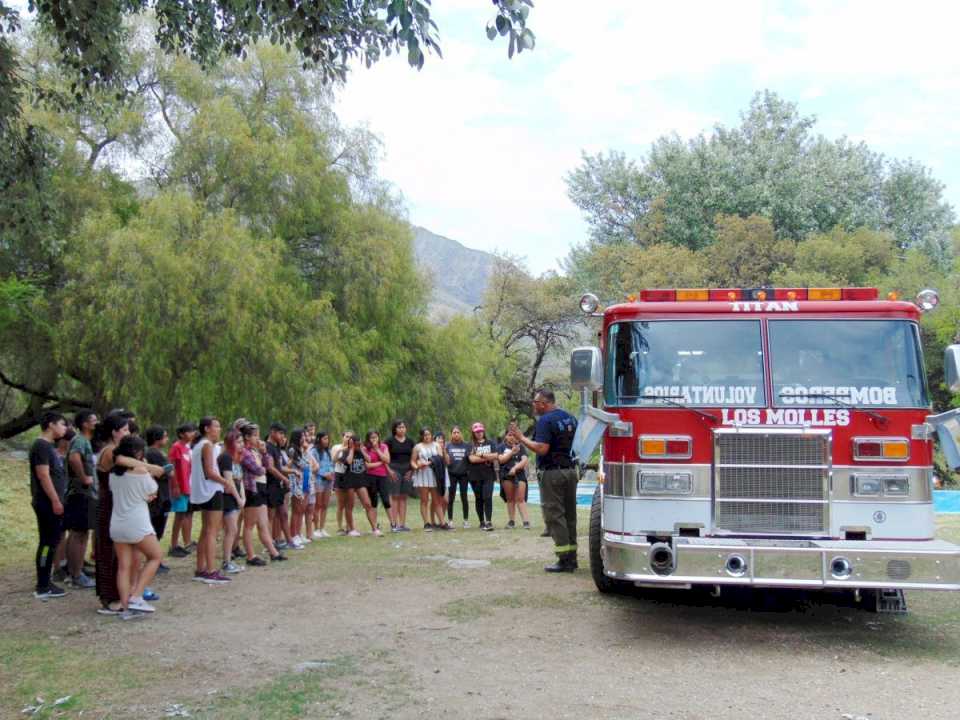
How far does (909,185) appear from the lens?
1775 inches

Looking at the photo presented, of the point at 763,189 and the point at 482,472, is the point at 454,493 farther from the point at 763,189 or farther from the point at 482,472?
the point at 763,189

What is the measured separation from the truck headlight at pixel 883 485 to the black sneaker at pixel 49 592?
7404mm

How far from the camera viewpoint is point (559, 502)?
11.1m

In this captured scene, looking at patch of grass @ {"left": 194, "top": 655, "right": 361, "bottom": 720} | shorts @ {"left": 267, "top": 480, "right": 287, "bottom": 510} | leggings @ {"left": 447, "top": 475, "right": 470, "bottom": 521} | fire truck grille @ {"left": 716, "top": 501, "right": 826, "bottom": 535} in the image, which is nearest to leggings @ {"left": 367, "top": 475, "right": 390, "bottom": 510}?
leggings @ {"left": 447, "top": 475, "right": 470, "bottom": 521}

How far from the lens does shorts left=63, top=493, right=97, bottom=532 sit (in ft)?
32.8

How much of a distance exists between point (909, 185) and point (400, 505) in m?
36.5

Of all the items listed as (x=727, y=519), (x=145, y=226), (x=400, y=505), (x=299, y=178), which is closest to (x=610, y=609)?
(x=727, y=519)

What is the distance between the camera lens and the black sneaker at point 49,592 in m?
9.70

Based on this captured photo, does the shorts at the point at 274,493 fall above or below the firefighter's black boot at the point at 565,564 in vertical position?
above

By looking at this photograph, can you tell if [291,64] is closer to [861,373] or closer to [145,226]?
[145,226]

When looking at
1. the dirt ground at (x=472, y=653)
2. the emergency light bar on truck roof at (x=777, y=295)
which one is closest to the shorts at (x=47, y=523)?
the dirt ground at (x=472, y=653)

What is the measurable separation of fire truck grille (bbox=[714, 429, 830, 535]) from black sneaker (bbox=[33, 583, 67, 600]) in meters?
6.31

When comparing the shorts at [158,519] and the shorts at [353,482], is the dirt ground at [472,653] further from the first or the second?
the shorts at [353,482]

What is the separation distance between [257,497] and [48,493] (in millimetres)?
2783
